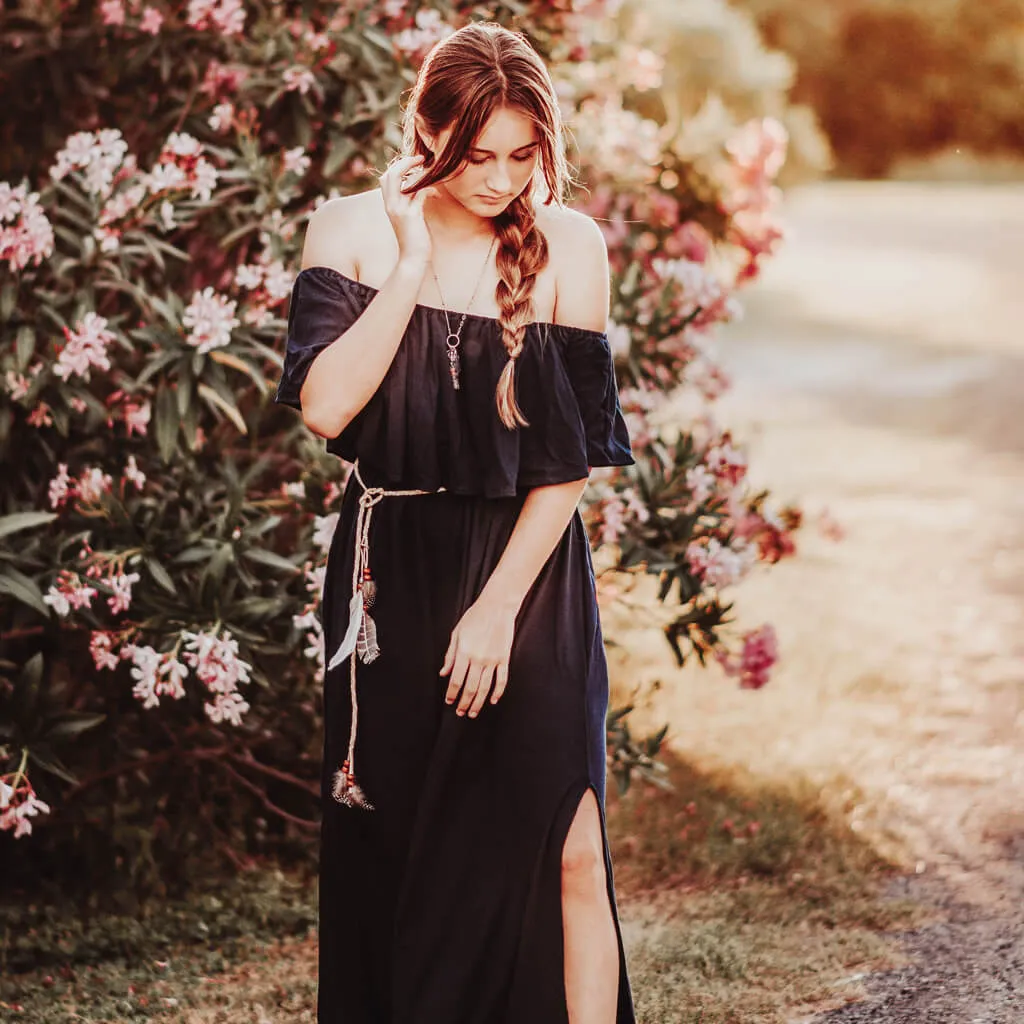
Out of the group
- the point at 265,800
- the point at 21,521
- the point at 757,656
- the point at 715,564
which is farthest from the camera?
the point at 757,656

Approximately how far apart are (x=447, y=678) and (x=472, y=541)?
25cm

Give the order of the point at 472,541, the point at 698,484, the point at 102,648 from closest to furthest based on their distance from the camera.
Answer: the point at 472,541, the point at 102,648, the point at 698,484

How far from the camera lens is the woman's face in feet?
8.79

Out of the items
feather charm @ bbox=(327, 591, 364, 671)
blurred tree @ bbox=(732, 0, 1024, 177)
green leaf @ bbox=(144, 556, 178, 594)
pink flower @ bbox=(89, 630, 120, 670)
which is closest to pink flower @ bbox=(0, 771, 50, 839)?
pink flower @ bbox=(89, 630, 120, 670)

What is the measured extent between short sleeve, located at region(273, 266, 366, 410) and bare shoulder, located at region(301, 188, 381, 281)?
2 centimetres

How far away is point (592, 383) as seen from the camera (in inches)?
113

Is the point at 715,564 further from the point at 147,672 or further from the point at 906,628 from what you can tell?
the point at 906,628

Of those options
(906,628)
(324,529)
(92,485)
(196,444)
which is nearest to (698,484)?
(324,529)

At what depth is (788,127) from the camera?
893 inches

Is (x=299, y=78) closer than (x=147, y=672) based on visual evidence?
No

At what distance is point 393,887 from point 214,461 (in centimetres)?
212

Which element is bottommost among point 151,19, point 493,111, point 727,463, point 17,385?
point 727,463

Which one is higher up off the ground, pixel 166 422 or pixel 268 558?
pixel 166 422

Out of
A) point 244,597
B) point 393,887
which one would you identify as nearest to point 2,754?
point 244,597
